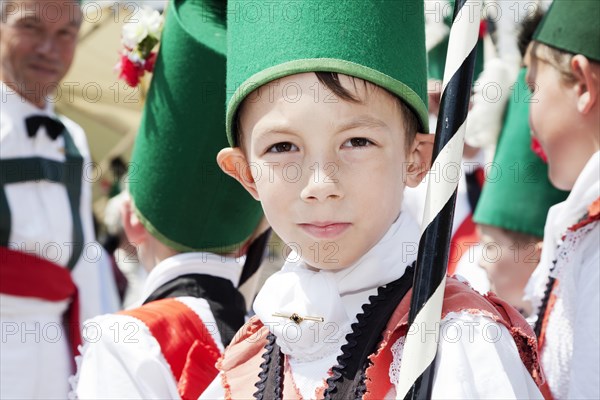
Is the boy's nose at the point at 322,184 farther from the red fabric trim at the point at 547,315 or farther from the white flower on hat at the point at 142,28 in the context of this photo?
the white flower on hat at the point at 142,28

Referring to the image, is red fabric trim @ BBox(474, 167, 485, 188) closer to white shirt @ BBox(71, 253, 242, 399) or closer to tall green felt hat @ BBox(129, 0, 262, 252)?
tall green felt hat @ BBox(129, 0, 262, 252)

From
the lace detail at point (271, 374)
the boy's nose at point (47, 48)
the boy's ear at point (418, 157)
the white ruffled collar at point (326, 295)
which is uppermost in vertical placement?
the boy's nose at point (47, 48)

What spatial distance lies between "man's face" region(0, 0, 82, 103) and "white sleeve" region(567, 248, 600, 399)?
89.8 inches

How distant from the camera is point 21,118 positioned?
11.2 feet

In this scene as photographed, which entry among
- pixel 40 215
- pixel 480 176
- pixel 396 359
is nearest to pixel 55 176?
pixel 40 215

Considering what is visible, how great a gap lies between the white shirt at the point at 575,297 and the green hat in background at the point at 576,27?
265mm

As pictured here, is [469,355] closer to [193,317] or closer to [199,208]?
[193,317]

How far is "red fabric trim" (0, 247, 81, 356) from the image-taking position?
3156mm

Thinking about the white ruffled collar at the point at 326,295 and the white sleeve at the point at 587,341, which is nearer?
the white ruffled collar at the point at 326,295

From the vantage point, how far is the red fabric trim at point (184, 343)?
1926mm

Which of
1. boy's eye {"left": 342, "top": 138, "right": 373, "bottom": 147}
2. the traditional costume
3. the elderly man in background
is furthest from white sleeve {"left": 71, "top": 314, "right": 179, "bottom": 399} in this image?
the traditional costume

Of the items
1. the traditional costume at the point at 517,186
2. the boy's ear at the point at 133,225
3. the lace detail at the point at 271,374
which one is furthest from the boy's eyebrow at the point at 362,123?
the traditional costume at the point at 517,186

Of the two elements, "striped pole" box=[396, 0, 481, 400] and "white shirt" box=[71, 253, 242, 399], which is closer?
"striped pole" box=[396, 0, 481, 400]

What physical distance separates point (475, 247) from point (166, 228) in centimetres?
182
